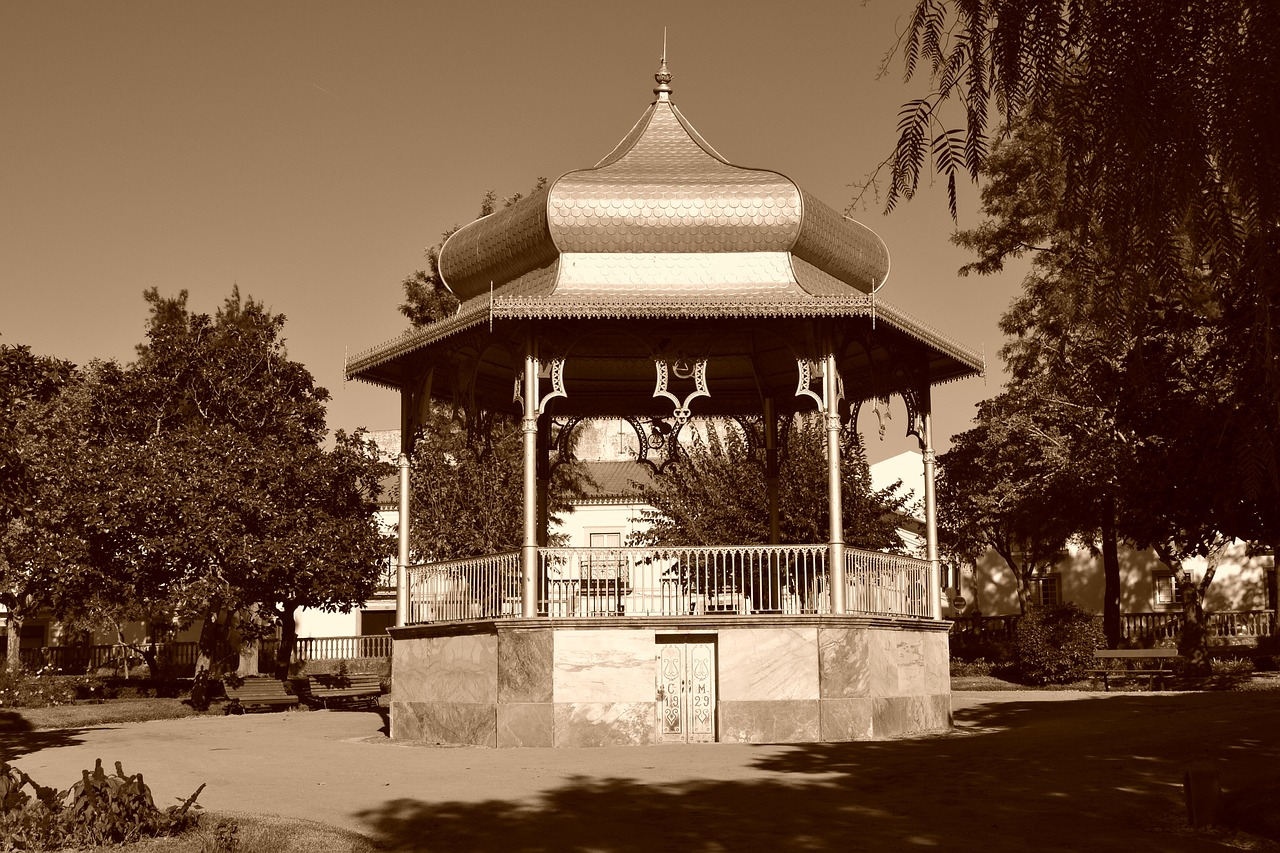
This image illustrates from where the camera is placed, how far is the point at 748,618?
19.3m

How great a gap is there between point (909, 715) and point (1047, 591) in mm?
49370

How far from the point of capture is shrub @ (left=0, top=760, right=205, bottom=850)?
10.5 metres

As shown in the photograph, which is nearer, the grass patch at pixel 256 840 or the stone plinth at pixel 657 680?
the grass patch at pixel 256 840

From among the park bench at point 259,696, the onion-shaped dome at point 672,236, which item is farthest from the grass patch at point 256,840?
the park bench at point 259,696

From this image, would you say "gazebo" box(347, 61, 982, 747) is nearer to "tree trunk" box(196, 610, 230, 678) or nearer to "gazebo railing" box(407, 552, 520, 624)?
"gazebo railing" box(407, 552, 520, 624)

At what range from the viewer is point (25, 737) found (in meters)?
24.4

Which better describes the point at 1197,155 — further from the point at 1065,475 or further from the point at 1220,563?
the point at 1220,563

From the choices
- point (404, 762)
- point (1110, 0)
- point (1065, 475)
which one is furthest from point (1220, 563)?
point (1110, 0)

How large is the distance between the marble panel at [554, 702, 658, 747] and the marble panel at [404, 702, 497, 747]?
104cm

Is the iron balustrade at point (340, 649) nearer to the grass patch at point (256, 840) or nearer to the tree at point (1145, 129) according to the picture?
the grass patch at point (256, 840)

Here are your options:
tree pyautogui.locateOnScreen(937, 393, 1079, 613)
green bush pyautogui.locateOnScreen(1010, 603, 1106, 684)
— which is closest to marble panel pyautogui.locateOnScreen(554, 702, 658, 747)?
green bush pyautogui.locateOnScreen(1010, 603, 1106, 684)

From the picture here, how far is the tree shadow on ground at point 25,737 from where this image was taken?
20812mm

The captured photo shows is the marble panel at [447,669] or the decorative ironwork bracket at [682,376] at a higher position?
the decorative ironwork bracket at [682,376]

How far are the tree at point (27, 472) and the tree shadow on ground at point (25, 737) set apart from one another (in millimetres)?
1296
